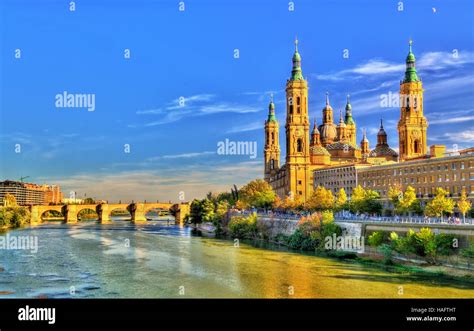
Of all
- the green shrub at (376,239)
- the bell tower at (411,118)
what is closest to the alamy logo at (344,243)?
the green shrub at (376,239)

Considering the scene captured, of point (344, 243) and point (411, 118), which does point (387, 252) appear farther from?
point (411, 118)

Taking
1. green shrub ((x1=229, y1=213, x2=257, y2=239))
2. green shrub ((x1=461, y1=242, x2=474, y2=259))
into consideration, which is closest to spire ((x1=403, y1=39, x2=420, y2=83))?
green shrub ((x1=229, y1=213, x2=257, y2=239))

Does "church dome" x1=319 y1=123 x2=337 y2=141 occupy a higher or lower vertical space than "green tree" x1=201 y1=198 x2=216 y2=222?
higher

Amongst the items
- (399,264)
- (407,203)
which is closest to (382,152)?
(407,203)

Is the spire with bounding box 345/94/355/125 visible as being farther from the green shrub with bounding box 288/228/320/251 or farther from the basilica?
the green shrub with bounding box 288/228/320/251

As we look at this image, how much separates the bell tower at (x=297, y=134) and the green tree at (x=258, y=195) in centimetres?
676

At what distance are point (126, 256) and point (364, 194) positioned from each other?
32.5 m

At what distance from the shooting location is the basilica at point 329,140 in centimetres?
9712

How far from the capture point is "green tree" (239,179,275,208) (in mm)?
99688

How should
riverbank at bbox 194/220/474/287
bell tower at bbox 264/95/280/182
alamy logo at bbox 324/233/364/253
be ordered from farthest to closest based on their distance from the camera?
bell tower at bbox 264/95/280/182 → alamy logo at bbox 324/233/364/253 → riverbank at bbox 194/220/474/287

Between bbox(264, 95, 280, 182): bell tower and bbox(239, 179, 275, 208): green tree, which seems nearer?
bbox(239, 179, 275, 208): green tree
